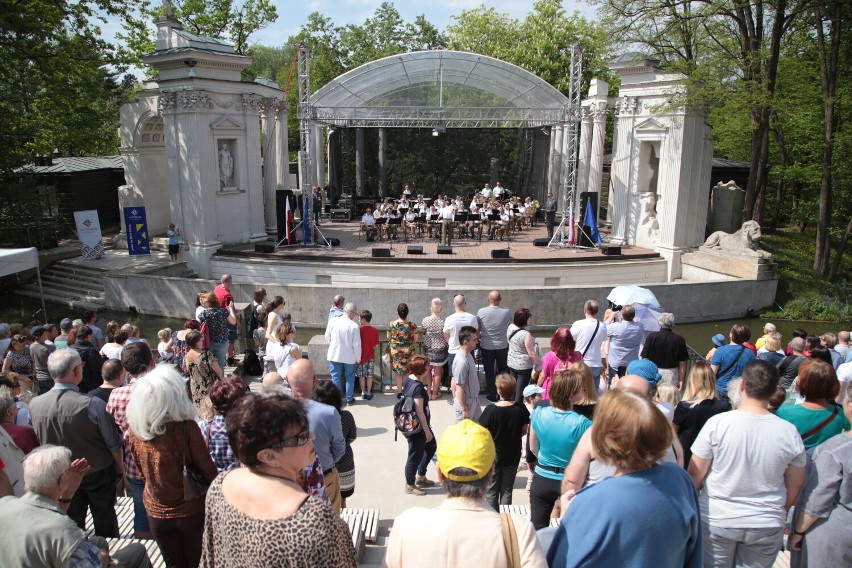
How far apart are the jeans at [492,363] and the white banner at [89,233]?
623 inches

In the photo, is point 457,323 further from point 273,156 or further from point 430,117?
point 430,117

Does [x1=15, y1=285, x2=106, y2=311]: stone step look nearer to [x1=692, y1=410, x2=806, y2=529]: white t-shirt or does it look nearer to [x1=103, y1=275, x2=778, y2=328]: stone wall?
[x1=103, y1=275, x2=778, y2=328]: stone wall

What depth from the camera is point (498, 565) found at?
2316 mm

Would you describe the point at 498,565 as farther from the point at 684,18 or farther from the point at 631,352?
the point at 684,18

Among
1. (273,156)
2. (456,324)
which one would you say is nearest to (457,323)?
(456,324)

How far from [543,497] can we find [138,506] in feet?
8.91

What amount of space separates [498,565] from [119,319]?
16443 millimetres

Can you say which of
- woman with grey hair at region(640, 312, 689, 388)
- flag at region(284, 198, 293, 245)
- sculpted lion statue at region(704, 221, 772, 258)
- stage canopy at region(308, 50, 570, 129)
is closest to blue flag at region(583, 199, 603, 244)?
sculpted lion statue at region(704, 221, 772, 258)

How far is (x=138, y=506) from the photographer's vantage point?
14.2 feet

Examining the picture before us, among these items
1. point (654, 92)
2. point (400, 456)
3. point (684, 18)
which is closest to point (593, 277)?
point (654, 92)

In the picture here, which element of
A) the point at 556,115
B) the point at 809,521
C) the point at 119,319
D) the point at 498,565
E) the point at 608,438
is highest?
the point at 556,115

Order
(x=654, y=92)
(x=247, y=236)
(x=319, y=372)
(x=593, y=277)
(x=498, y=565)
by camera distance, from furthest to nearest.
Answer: (x=247, y=236) < (x=654, y=92) < (x=593, y=277) < (x=319, y=372) < (x=498, y=565)

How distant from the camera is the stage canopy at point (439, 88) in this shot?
80.7 feet

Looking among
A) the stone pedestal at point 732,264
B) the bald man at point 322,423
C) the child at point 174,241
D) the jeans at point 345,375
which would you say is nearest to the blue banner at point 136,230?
the child at point 174,241
